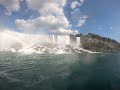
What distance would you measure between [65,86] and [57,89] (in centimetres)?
232

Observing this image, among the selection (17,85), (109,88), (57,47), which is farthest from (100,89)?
(57,47)

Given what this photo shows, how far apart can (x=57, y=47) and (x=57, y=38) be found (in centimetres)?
1198

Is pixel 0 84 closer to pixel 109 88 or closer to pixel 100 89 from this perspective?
pixel 100 89

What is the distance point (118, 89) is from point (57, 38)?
574 ft

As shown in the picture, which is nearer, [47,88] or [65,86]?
[47,88]

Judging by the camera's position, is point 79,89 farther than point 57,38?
No

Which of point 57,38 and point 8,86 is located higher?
point 57,38

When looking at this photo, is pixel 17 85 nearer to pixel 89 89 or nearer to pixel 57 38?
pixel 89 89

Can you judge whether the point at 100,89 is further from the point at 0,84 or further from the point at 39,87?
the point at 0,84

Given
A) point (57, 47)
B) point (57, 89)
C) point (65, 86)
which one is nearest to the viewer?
point (57, 89)

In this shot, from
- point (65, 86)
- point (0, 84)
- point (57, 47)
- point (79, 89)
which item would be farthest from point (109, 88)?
point (57, 47)

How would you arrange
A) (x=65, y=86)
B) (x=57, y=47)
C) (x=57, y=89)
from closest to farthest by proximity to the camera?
(x=57, y=89), (x=65, y=86), (x=57, y=47)

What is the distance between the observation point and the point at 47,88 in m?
24.1

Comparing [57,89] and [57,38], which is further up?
[57,38]
